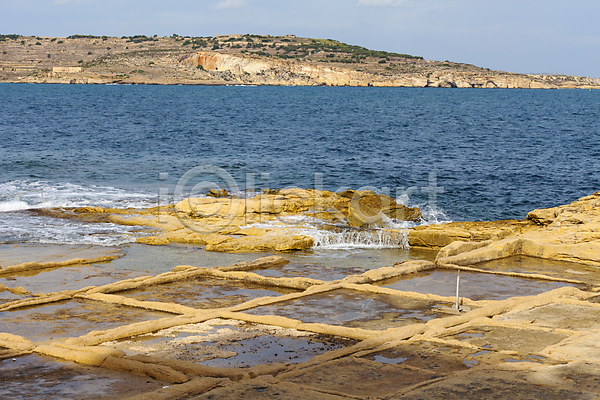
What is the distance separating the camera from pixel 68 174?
3562 centimetres

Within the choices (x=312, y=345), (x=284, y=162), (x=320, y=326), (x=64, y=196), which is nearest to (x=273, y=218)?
(x=64, y=196)

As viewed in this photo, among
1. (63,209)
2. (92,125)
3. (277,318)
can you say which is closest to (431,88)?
(92,125)

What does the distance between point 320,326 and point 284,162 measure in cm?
3421

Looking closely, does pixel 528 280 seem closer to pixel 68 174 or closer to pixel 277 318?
pixel 277 318

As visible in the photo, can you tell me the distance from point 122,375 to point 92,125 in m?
62.8

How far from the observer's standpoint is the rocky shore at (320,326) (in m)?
7.29

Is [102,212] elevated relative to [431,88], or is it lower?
lower

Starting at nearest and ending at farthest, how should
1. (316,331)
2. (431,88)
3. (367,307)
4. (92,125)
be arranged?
1. (316,331)
2. (367,307)
3. (92,125)
4. (431,88)

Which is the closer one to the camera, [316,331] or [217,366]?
[217,366]

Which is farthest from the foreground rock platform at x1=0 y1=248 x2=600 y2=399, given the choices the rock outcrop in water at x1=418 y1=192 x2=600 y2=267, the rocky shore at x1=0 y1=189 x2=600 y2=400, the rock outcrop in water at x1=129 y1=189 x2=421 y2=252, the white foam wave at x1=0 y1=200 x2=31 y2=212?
the white foam wave at x1=0 y1=200 x2=31 y2=212

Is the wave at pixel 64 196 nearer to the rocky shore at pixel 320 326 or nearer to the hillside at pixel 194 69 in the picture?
the rocky shore at pixel 320 326

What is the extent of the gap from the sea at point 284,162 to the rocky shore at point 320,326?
5.51 meters

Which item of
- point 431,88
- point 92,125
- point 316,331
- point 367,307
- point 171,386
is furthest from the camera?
point 431,88

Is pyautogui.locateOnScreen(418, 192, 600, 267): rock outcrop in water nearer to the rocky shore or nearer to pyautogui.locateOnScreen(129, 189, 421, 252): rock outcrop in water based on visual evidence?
the rocky shore
